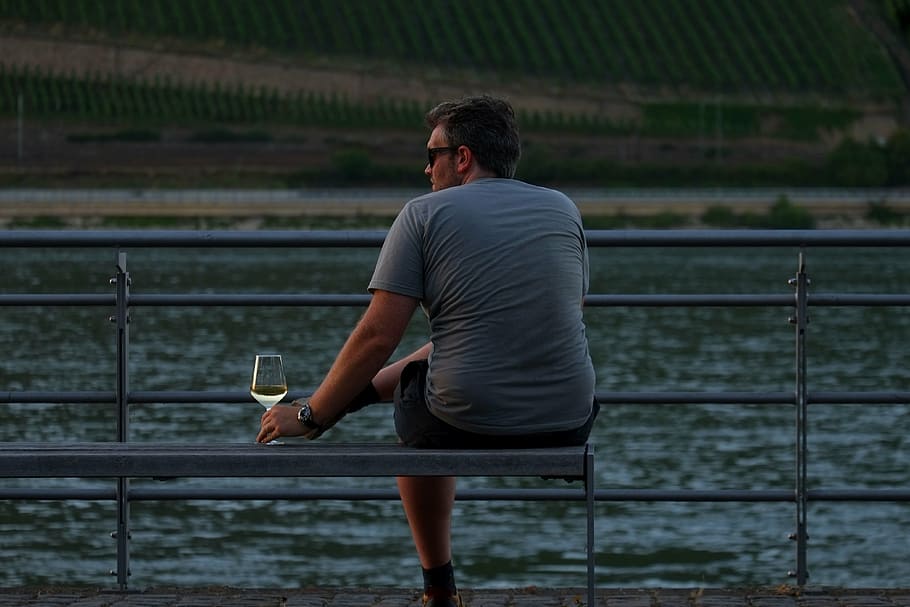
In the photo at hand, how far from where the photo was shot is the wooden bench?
2676mm

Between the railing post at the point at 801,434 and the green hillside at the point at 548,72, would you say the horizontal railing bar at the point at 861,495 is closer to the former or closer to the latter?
the railing post at the point at 801,434

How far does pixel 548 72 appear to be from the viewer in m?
79.6

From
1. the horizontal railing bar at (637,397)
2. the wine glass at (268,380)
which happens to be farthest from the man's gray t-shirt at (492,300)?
the horizontal railing bar at (637,397)

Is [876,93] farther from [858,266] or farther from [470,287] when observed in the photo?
[470,287]

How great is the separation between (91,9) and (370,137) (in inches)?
580

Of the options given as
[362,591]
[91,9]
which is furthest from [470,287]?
[91,9]

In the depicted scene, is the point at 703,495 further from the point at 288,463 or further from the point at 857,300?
the point at 288,463

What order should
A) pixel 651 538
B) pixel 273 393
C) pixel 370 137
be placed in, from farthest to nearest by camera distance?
1. pixel 370 137
2. pixel 651 538
3. pixel 273 393

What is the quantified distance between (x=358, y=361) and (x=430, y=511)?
35 cm

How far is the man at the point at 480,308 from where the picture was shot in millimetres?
2752

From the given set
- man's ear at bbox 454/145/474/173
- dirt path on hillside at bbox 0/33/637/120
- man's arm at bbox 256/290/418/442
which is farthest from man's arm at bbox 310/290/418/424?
dirt path on hillside at bbox 0/33/637/120

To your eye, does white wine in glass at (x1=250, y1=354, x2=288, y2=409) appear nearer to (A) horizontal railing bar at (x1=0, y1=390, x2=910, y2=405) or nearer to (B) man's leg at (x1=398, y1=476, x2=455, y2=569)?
(B) man's leg at (x1=398, y1=476, x2=455, y2=569)

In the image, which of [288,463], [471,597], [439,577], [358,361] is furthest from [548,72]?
[288,463]

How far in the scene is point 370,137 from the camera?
240 ft
